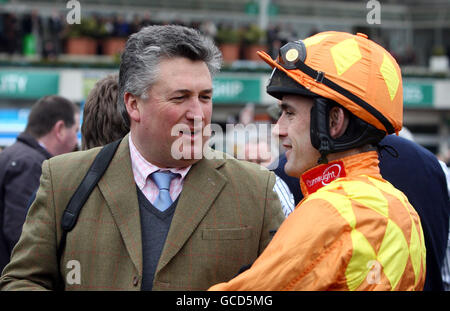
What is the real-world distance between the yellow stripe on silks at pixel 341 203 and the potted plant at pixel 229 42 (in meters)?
17.2

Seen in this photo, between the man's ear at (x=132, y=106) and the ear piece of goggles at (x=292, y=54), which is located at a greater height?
the ear piece of goggles at (x=292, y=54)

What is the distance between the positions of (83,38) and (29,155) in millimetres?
14103

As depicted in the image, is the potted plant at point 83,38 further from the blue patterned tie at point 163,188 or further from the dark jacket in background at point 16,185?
the blue patterned tie at point 163,188

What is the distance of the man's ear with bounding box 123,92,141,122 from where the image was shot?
89.7 inches

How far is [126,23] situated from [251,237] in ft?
55.7

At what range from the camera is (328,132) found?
A: 1883mm

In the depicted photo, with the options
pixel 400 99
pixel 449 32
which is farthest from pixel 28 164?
pixel 449 32

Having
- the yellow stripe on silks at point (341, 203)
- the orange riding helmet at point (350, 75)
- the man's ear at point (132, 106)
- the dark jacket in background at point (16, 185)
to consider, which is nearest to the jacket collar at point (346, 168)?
the orange riding helmet at point (350, 75)

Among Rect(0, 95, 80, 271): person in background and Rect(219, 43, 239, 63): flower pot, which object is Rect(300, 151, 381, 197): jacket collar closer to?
Rect(0, 95, 80, 271): person in background

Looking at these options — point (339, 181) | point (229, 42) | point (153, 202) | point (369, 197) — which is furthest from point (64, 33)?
point (369, 197)

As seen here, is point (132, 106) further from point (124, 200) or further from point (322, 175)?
point (322, 175)

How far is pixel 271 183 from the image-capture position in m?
2.26

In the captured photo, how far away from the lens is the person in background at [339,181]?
1565 millimetres
